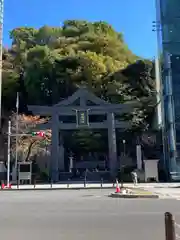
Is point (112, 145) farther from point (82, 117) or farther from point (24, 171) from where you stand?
point (24, 171)

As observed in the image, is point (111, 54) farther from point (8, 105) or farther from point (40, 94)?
point (8, 105)

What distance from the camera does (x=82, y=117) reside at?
40.3 m

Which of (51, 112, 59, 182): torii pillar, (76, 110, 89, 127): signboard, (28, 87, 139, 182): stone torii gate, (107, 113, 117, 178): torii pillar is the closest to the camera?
(107, 113, 117, 178): torii pillar

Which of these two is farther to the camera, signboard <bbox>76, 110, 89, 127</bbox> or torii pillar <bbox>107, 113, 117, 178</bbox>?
signboard <bbox>76, 110, 89, 127</bbox>

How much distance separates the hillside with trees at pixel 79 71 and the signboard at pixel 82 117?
832 cm

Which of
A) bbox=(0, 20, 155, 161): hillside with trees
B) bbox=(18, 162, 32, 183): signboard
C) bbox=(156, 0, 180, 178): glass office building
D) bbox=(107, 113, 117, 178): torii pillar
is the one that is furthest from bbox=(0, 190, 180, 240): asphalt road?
bbox=(0, 20, 155, 161): hillside with trees

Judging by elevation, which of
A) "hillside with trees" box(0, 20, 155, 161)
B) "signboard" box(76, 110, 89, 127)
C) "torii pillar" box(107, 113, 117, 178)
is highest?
"hillside with trees" box(0, 20, 155, 161)

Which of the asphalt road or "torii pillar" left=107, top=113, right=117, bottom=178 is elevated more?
"torii pillar" left=107, top=113, right=117, bottom=178

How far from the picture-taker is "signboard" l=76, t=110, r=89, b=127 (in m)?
40.1

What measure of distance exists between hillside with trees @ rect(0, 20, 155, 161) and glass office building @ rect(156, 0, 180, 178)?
8014 millimetres

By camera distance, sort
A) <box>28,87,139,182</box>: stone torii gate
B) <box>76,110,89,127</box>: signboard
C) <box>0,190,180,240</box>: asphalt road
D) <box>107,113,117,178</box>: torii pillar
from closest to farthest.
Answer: <box>0,190,180,240</box>: asphalt road, <box>107,113,117,178</box>: torii pillar, <box>28,87,139,182</box>: stone torii gate, <box>76,110,89,127</box>: signboard

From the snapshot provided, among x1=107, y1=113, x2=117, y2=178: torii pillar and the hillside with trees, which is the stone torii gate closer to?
x1=107, y1=113, x2=117, y2=178: torii pillar

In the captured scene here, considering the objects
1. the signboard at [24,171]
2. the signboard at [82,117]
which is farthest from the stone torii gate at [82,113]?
the signboard at [24,171]

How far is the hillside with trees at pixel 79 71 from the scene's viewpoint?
49.4 m
